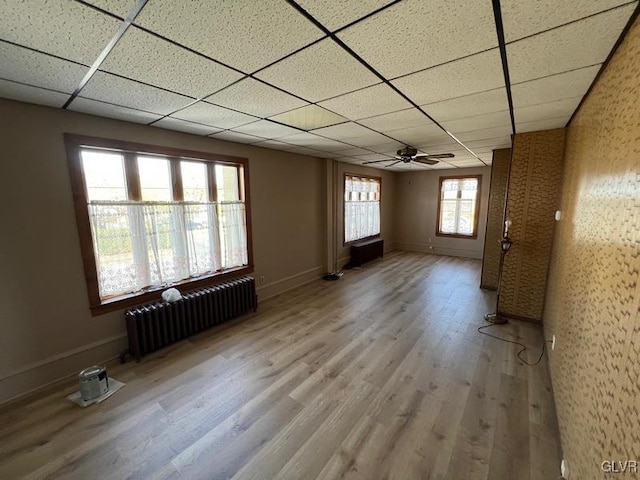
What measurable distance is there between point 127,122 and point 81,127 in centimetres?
39

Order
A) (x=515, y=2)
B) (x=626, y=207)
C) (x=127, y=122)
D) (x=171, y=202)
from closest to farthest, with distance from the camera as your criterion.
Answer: (x=515, y=2) < (x=626, y=207) < (x=127, y=122) < (x=171, y=202)

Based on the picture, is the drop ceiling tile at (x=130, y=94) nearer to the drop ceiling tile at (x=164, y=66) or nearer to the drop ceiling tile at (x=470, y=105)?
the drop ceiling tile at (x=164, y=66)

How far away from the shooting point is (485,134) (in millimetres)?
3320

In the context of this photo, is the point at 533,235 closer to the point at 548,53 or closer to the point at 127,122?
the point at 548,53

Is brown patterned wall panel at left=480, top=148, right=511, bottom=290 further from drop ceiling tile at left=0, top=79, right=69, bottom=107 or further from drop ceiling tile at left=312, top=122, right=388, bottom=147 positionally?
drop ceiling tile at left=0, top=79, right=69, bottom=107

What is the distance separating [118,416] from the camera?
6.59 ft

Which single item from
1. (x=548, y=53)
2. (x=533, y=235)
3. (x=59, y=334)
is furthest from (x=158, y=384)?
(x=533, y=235)

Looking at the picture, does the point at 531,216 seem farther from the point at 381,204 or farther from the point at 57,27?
the point at 57,27

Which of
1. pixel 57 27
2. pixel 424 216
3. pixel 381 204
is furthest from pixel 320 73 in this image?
pixel 424 216

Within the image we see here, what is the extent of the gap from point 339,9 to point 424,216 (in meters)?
7.36

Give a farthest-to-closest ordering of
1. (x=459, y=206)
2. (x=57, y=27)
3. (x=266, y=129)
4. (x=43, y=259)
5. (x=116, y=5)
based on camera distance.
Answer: (x=459, y=206) < (x=266, y=129) < (x=43, y=259) < (x=57, y=27) < (x=116, y=5)

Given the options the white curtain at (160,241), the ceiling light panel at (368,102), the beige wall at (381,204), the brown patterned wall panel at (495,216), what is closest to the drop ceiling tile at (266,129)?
the ceiling light panel at (368,102)

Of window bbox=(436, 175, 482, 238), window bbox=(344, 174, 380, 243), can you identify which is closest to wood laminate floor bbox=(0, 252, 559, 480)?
window bbox=(344, 174, 380, 243)

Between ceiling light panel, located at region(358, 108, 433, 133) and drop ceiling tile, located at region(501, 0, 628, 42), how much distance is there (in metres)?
1.17
